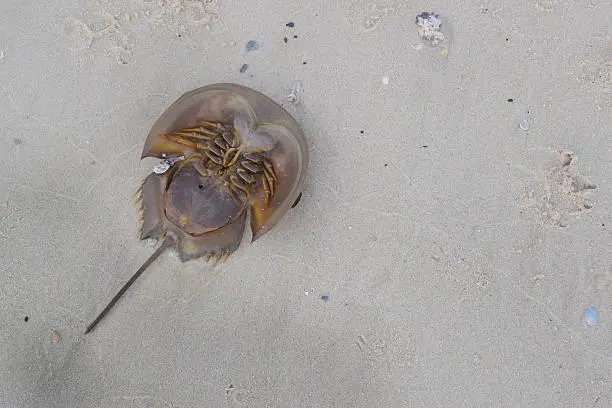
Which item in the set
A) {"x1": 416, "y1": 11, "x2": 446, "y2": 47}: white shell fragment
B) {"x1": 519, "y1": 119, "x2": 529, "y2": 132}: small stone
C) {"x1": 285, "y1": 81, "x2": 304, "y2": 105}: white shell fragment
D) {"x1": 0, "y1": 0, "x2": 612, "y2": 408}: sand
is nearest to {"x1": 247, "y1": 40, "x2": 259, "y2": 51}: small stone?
{"x1": 0, "y1": 0, "x2": 612, "y2": 408}: sand

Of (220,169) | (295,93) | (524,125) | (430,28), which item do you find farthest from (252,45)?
(524,125)

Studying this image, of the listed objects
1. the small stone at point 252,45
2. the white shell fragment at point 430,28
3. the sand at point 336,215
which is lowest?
the sand at point 336,215

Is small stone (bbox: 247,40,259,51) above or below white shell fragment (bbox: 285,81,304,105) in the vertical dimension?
above

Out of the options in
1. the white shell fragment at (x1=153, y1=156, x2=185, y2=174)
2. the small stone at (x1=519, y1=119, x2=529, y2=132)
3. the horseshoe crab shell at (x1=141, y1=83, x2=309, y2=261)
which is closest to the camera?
the horseshoe crab shell at (x1=141, y1=83, x2=309, y2=261)

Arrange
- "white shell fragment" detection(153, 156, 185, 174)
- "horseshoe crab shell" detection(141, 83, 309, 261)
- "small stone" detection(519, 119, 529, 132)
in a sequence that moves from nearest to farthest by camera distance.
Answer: "horseshoe crab shell" detection(141, 83, 309, 261) → "white shell fragment" detection(153, 156, 185, 174) → "small stone" detection(519, 119, 529, 132)

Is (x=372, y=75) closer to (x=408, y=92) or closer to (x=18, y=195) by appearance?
(x=408, y=92)

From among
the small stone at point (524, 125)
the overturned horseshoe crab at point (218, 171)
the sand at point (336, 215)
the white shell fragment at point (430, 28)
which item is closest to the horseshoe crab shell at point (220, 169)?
the overturned horseshoe crab at point (218, 171)

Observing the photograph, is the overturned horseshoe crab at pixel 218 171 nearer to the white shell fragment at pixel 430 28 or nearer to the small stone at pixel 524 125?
the white shell fragment at pixel 430 28

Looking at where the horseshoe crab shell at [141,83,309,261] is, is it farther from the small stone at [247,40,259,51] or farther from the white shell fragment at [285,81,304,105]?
the small stone at [247,40,259,51]
